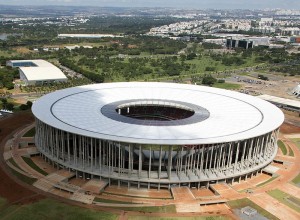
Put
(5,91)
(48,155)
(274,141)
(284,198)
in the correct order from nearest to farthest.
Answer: (284,198)
(48,155)
(274,141)
(5,91)

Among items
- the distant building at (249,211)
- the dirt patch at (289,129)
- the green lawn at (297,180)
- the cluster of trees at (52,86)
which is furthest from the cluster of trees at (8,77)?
the green lawn at (297,180)

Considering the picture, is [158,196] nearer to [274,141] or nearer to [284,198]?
[284,198]

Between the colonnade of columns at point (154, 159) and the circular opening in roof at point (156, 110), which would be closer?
the colonnade of columns at point (154, 159)

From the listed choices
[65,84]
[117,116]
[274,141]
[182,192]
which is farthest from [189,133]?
[65,84]

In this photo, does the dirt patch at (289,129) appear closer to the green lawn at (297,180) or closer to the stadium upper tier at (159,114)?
the stadium upper tier at (159,114)

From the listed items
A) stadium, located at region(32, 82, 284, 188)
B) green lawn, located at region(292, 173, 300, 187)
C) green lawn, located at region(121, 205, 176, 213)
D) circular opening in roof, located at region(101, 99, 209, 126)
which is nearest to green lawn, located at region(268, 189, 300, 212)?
green lawn, located at region(292, 173, 300, 187)

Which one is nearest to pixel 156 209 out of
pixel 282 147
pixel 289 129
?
pixel 282 147

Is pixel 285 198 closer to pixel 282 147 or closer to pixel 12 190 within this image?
pixel 282 147
